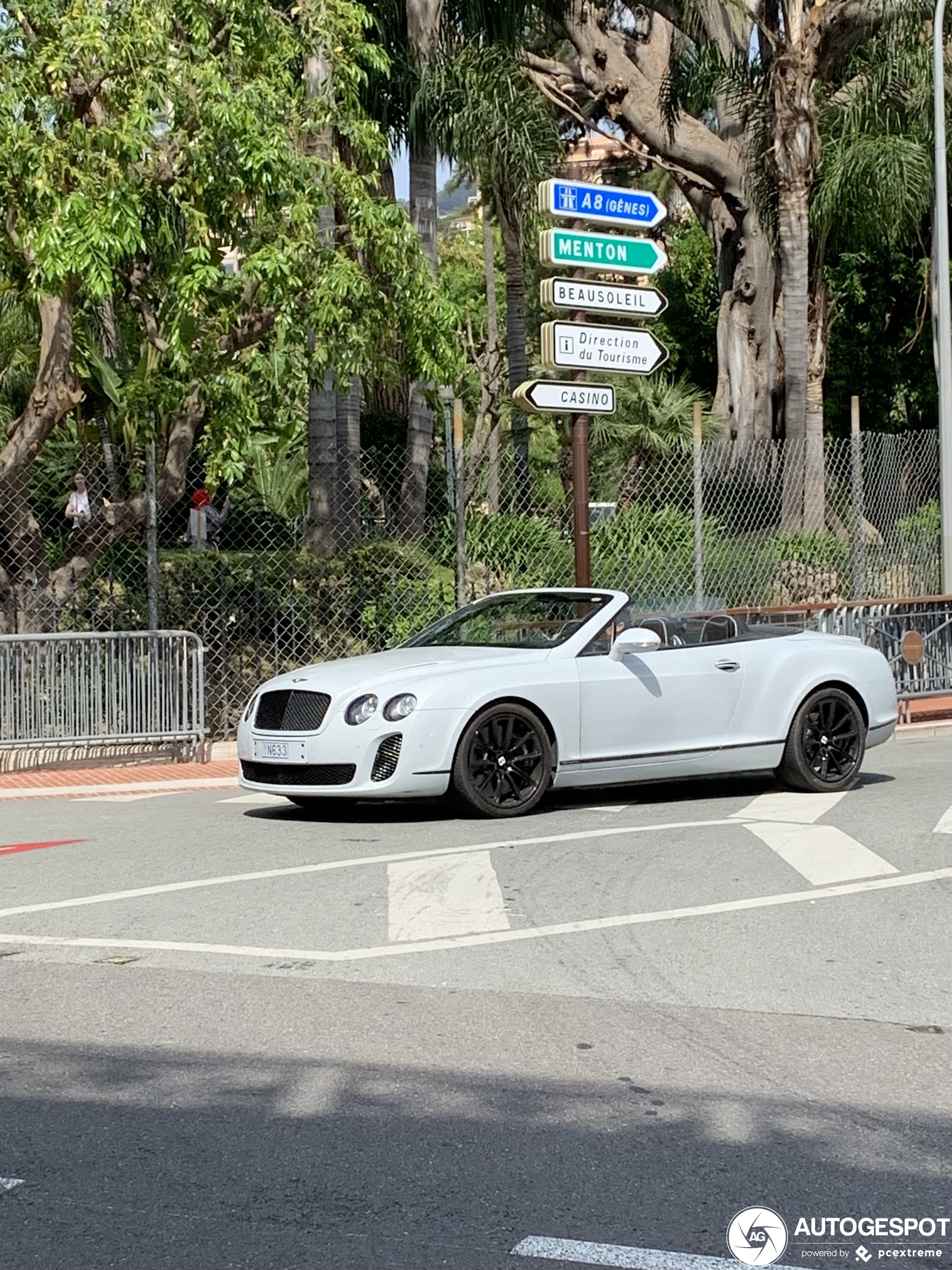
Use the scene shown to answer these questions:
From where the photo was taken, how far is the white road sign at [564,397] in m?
14.3

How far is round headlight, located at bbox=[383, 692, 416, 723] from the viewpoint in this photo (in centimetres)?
1044

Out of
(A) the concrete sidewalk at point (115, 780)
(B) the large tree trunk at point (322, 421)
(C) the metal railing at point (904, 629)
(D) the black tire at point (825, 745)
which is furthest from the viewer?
(C) the metal railing at point (904, 629)

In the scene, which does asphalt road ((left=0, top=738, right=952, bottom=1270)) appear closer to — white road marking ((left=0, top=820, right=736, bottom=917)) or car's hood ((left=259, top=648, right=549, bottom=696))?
white road marking ((left=0, top=820, right=736, bottom=917))

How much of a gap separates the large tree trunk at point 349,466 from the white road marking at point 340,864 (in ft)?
20.3

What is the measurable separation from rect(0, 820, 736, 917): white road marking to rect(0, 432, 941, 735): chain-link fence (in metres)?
5.19

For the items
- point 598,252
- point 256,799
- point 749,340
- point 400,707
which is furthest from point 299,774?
point 749,340

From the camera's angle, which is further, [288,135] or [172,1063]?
[288,135]

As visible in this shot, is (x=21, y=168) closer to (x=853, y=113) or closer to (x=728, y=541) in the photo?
(x=728, y=541)

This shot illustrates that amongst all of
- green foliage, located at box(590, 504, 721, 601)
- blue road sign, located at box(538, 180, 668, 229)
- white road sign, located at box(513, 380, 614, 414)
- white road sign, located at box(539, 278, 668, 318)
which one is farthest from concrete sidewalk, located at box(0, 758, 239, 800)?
blue road sign, located at box(538, 180, 668, 229)

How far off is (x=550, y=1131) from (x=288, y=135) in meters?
10.9

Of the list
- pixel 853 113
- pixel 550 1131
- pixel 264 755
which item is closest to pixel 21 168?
pixel 264 755

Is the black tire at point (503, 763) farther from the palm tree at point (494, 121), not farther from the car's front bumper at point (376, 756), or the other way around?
the palm tree at point (494, 121)

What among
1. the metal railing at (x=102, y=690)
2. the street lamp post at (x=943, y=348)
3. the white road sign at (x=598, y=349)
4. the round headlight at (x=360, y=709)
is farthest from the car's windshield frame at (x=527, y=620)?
the street lamp post at (x=943, y=348)

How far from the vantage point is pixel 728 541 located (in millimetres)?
18516
